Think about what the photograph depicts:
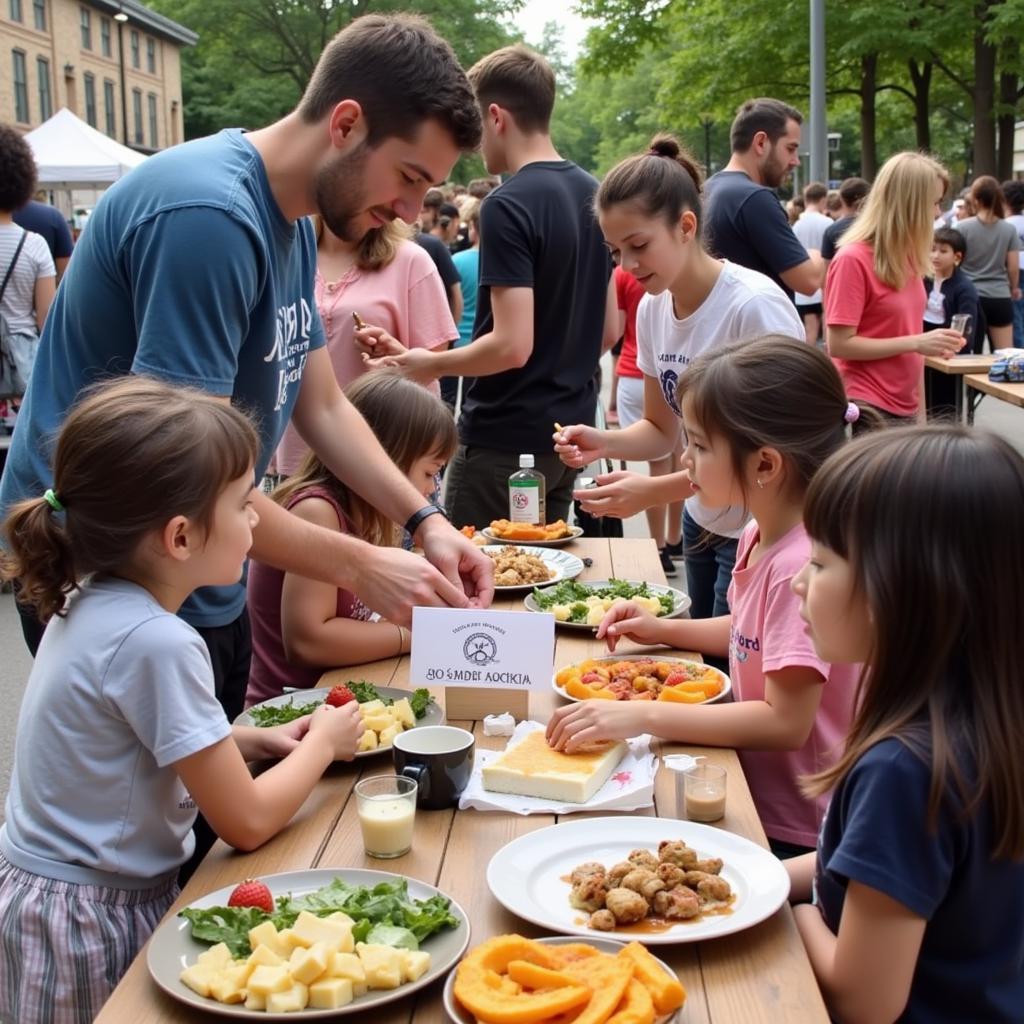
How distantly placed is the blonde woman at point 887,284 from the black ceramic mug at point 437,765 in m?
3.72

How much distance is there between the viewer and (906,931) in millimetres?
1623

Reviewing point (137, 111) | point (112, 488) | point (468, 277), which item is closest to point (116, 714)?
point (112, 488)

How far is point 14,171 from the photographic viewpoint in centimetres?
670

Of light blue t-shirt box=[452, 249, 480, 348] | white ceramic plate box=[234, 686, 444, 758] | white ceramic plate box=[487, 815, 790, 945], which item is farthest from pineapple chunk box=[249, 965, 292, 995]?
light blue t-shirt box=[452, 249, 480, 348]

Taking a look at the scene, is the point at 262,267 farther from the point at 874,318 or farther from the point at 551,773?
the point at 874,318

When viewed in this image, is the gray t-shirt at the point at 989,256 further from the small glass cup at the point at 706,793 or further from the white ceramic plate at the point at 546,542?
the small glass cup at the point at 706,793

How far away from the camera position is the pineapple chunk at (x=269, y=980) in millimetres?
1539

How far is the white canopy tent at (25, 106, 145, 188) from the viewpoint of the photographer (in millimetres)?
16000

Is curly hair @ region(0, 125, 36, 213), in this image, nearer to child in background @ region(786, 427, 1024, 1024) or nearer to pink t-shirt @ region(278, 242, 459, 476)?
pink t-shirt @ region(278, 242, 459, 476)

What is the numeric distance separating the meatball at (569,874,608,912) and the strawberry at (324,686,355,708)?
0.82m

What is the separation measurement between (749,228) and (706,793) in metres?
3.99

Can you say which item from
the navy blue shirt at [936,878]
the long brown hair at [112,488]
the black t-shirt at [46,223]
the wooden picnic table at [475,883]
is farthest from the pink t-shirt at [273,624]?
the black t-shirt at [46,223]

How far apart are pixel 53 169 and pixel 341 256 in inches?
508

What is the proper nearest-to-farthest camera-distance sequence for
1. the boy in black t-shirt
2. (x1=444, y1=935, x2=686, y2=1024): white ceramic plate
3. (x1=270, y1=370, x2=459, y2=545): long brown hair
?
(x1=444, y1=935, x2=686, y2=1024): white ceramic plate < (x1=270, y1=370, x2=459, y2=545): long brown hair < the boy in black t-shirt
